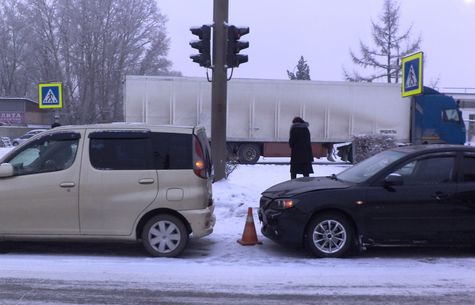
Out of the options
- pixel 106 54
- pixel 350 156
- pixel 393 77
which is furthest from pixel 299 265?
pixel 106 54

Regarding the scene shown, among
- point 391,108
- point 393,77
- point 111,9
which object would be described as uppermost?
point 111,9

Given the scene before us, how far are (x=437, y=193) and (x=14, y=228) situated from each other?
227 inches

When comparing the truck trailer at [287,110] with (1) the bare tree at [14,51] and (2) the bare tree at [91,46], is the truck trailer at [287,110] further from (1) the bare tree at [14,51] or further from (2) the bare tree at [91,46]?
(1) the bare tree at [14,51]

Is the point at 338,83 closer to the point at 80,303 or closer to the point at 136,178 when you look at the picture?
the point at 136,178

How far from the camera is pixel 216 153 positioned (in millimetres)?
11219

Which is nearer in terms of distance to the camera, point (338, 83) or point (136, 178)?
point (136, 178)

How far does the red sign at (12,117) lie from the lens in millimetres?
52875

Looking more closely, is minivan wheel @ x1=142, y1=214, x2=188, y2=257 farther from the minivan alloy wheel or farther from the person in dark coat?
the person in dark coat

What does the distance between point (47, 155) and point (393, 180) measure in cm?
470

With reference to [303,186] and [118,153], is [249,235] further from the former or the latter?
[118,153]

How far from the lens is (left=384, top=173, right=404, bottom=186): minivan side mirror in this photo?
6838mm

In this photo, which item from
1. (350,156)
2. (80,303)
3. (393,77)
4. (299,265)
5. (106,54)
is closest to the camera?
(80,303)

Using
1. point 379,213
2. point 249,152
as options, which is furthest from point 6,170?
point 249,152

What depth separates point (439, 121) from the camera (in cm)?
2242
